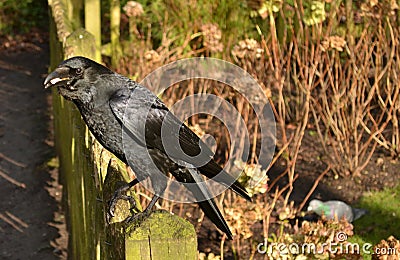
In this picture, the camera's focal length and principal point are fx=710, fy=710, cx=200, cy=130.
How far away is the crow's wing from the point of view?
296cm

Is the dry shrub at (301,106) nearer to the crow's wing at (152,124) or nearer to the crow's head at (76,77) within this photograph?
the crow's wing at (152,124)

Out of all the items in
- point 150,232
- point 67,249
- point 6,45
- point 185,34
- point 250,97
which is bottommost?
point 150,232

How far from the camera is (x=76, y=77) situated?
2.99 metres

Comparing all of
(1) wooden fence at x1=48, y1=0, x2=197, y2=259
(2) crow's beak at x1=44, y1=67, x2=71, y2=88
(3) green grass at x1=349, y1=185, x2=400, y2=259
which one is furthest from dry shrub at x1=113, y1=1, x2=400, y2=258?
(2) crow's beak at x1=44, y1=67, x2=71, y2=88

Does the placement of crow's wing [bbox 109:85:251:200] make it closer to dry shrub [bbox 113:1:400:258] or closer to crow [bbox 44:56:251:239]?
crow [bbox 44:56:251:239]

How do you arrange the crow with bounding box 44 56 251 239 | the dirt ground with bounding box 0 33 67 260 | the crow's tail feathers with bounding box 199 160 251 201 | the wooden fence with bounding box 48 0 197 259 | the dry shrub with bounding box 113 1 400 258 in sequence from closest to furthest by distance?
the wooden fence with bounding box 48 0 197 259 < the crow's tail feathers with bounding box 199 160 251 201 < the crow with bounding box 44 56 251 239 < the dry shrub with bounding box 113 1 400 258 < the dirt ground with bounding box 0 33 67 260

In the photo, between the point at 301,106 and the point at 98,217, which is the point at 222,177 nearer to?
the point at 98,217

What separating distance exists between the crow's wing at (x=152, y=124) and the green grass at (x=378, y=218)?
6.17 feet

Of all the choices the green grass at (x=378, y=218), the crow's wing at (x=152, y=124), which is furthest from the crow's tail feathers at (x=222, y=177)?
the green grass at (x=378, y=218)

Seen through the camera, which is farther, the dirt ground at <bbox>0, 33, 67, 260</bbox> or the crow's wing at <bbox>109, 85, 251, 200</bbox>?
the dirt ground at <bbox>0, 33, 67, 260</bbox>

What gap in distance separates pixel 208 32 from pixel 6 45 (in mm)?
6386

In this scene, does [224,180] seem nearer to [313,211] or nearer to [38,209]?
[313,211]

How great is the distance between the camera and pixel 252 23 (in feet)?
24.0

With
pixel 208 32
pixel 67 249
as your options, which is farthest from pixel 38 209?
pixel 208 32
